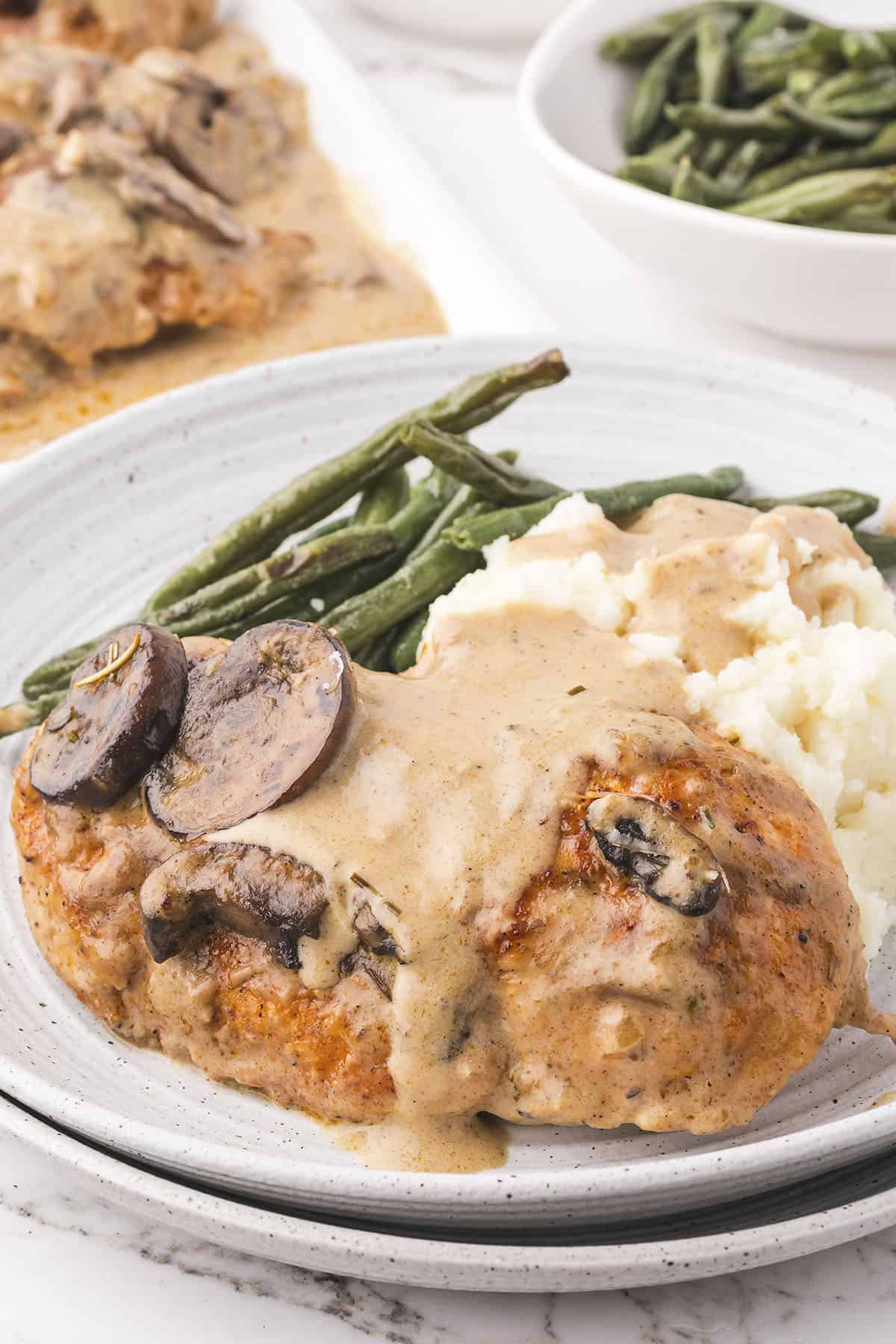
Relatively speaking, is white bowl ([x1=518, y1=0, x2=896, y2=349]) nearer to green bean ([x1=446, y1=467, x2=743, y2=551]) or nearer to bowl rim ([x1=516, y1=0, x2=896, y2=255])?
bowl rim ([x1=516, y1=0, x2=896, y2=255])

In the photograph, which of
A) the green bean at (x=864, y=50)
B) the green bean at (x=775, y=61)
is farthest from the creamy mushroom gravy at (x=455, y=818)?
the green bean at (x=775, y=61)

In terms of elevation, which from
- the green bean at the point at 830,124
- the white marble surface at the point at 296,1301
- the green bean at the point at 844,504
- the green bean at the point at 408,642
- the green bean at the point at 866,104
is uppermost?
the green bean at the point at 866,104

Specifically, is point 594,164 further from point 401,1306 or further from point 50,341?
point 401,1306

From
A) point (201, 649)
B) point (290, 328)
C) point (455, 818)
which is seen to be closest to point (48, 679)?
point (201, 649)

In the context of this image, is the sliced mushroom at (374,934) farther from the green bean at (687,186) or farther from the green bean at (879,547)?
the green bean at (687,186)

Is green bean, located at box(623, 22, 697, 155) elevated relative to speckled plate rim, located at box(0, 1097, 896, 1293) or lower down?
elevated

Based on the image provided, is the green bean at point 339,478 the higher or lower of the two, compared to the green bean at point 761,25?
lower

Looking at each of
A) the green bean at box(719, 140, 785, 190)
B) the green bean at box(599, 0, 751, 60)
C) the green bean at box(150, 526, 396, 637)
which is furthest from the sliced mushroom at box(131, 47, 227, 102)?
the green bean at box(150, 526, 396, 637)

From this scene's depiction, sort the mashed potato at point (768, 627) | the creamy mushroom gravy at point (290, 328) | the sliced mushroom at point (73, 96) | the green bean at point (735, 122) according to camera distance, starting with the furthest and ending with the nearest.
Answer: the sliced mushroom at point (73, 96) → the creamy mushroom gravy at point (290, 328) → the green bean at point (735, 122) → the mashed potato at point (768, 627)
